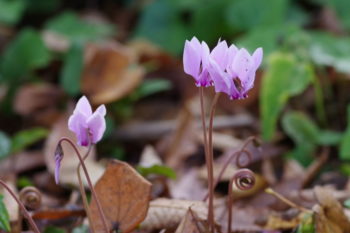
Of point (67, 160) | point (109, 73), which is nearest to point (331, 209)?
point (67, 160)

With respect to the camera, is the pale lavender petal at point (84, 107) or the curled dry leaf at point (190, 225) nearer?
the pale lavender petal at point (84, 107)

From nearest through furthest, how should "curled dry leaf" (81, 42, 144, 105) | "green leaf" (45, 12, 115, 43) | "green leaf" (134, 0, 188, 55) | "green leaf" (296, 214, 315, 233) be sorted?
"green leaf" (296, 214, 315, 233) → "curled dry leaf" (81, 42, 144, 105) → "green leaf" (45, 12, 115, 43) → "green leaf" (134, 0, 188, 55)

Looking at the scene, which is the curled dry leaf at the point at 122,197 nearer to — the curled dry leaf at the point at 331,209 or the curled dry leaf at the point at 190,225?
the curled dry leaf at the point at 190,225

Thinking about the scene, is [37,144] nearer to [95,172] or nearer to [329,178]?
[95,172]

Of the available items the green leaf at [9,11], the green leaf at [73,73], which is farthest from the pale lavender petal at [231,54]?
the green leaf at [9,11]

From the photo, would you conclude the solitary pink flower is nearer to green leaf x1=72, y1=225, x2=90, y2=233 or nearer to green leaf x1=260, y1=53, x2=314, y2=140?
green leaf x1=72, y1=225, x2=90, y2=233

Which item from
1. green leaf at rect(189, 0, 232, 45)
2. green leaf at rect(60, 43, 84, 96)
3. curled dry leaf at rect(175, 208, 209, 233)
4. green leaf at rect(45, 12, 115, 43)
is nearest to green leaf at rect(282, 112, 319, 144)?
green leaf at rect(60, 43, 84, 96)

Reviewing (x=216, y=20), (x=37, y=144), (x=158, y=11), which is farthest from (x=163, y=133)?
(x=158, y=11)
